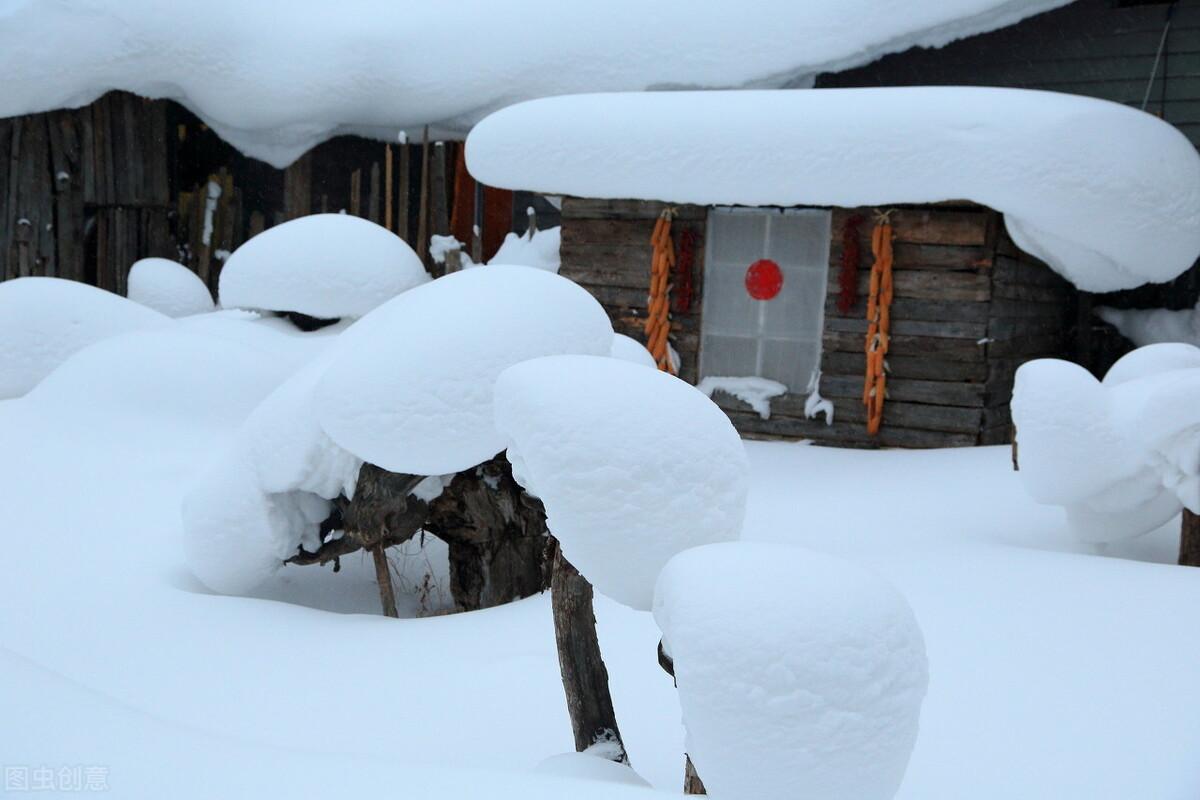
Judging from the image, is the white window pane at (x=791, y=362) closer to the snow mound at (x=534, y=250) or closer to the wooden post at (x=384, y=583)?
the snow mound at (x=534, y=250)

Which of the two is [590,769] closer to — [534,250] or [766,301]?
[766,301]

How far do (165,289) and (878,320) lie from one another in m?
6.58

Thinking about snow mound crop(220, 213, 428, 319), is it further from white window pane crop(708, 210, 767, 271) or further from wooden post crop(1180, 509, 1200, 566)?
wooden post crop(1180, 509, 1200, 566)

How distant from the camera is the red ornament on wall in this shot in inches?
301

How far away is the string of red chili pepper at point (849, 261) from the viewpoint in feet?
23.7

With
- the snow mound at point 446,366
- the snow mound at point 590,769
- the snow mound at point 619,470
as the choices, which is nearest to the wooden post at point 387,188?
the snow mound at point 446,366

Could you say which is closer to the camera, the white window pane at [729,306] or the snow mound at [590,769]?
the snow mound at [590,769]

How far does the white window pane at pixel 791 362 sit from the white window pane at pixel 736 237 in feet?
2.06

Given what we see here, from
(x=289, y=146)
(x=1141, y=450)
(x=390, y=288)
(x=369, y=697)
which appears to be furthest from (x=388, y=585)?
(x=289, y=146)

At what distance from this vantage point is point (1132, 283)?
7.10 m

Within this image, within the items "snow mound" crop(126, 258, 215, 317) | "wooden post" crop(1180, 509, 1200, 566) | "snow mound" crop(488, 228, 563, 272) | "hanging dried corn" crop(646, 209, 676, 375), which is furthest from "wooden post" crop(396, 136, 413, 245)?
"wooden post" crop(1180, 509, 1200, 566)

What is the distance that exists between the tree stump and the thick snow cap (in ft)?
10.3

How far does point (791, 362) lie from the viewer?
769 cm

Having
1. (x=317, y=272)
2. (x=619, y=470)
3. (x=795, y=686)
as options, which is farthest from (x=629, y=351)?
(x=795, y=686)
